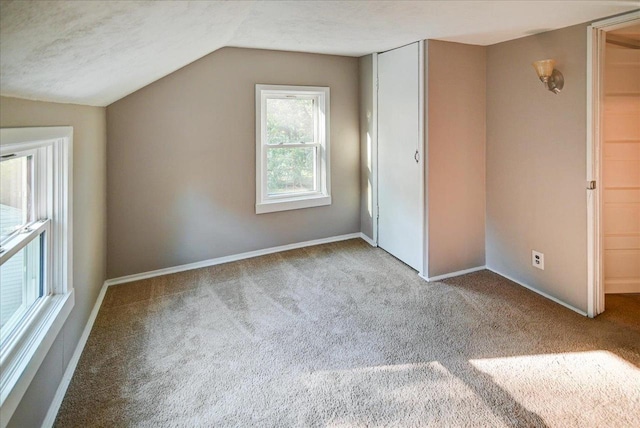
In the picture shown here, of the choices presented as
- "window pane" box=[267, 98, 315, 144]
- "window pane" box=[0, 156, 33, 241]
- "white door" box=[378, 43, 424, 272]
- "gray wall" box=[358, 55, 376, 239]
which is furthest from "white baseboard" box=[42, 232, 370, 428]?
"window pane" box=[267, 98, 315, 144]

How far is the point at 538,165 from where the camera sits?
3.02m

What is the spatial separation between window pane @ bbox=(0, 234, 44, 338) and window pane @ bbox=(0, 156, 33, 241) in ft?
0.43

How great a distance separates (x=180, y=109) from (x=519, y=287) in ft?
11.2

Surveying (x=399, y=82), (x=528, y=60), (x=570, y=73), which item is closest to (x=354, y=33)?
(x=399, y=82)

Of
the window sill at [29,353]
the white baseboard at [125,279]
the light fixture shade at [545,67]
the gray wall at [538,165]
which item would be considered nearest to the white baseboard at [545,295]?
the gray wall at [538,165]

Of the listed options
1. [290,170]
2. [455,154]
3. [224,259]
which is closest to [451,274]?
[455,154]

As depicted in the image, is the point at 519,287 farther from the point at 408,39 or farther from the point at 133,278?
the point at 133,278

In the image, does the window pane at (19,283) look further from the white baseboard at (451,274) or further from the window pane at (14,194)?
the white baseboard at (451,274)

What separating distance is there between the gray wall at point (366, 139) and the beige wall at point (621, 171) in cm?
207

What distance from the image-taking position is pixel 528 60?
3.01m

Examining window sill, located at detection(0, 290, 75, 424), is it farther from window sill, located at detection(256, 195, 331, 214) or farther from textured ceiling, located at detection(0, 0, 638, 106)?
window sill, located at detection(256, 195, 331, 214)

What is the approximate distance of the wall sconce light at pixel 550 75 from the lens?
271 cm

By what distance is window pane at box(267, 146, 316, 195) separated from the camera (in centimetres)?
414

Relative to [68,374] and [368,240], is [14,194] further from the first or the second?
[368,240]
